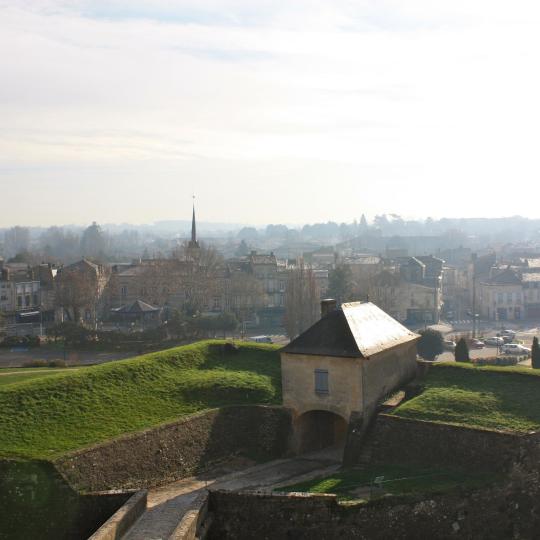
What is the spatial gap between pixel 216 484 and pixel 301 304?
104 ft

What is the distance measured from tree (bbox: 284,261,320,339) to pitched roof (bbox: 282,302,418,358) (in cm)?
2516

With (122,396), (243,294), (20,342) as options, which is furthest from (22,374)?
(243,294)

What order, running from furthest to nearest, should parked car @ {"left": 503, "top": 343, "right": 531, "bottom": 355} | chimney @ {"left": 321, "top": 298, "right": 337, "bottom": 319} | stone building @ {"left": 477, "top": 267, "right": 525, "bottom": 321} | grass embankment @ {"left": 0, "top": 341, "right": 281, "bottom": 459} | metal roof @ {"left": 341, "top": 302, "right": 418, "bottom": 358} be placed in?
1. stone building @ {"left": 477, "top": 267, "right": 525, "bottom": 321}
2. parked car @ {"left": 503, "top": 343, "right": 531, "bottom": 355}
3. chimney @ {"left": 321, "top": 298, "right": 337, "bottom": 319}
4. metal roof @ {"left": 341, "top": 302, "right": 418, "bottom": 358}
5. grass embankment @ {"left": 0, "top": 341, "right": 281, "bottom": 459}

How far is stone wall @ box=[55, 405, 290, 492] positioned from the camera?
18172 millimetres

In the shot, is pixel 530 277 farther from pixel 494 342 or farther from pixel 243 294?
pixel 243 294

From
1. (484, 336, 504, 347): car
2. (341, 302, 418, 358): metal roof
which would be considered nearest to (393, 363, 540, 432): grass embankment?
(341, 302, 418, 358): metal roof

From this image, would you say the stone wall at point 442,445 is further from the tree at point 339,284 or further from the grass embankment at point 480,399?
the tree at point 339,284

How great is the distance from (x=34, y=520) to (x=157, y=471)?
401cm

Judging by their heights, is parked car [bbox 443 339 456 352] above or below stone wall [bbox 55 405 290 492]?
below

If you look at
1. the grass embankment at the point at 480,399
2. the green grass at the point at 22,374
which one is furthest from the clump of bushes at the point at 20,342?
the grass embankment at the point at 480,399

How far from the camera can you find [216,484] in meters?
19.4

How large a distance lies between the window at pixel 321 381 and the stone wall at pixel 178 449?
4.94 ft

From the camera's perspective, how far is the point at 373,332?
23.5 metres

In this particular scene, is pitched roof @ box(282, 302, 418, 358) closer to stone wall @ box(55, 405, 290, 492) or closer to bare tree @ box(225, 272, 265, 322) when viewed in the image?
stone wall @ box(55, 405, 290, 492)
